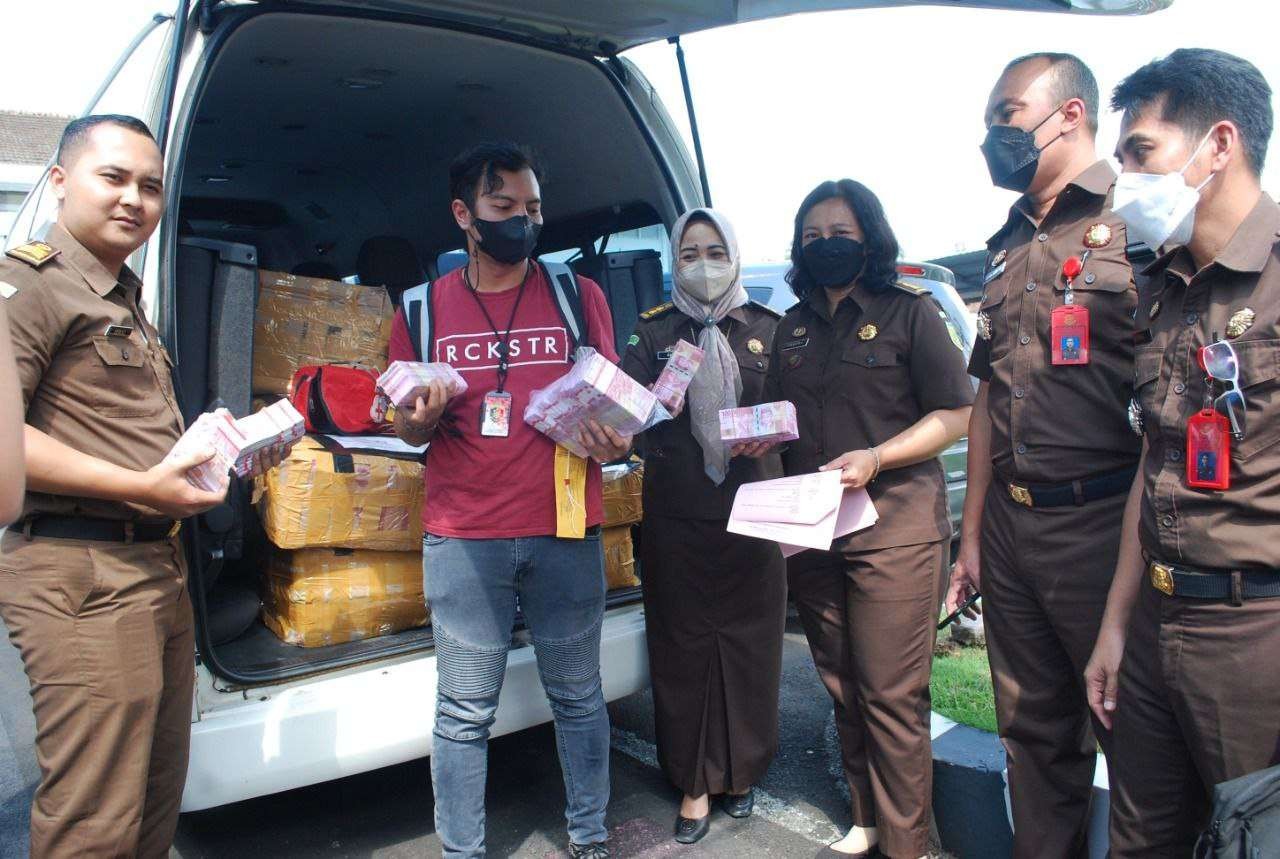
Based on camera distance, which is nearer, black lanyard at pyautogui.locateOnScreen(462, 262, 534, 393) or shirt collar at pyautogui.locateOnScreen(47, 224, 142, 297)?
shirt collar at pyautogui.locateOnScreen(47, 224, 142, 297)

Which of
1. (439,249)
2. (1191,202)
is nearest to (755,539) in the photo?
(1191,202)

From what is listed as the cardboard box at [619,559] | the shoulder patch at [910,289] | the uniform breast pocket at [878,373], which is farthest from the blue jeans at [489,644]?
the shoulder patch at [910,289]

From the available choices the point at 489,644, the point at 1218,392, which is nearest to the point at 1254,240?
the point at 1218,392

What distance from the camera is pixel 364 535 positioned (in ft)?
9.05

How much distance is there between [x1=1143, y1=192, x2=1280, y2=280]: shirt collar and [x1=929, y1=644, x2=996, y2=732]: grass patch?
1865 mm

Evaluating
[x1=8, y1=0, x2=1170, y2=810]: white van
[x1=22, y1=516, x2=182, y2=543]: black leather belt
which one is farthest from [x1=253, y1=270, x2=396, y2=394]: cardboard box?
[x1=22, y1=516, x2=182, y2=543]: black leather belt

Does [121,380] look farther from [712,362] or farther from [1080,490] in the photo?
[1080,490]

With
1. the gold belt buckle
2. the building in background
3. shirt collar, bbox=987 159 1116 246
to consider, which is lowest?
the gold belt buckle

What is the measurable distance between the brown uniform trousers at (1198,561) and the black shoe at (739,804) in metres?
1.24

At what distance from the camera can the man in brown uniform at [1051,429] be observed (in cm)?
192

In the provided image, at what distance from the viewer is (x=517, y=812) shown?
284cm

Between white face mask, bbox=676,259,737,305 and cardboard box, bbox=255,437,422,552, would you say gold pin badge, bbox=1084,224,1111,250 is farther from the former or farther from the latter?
cardboard box, bbox=255,437,422,552

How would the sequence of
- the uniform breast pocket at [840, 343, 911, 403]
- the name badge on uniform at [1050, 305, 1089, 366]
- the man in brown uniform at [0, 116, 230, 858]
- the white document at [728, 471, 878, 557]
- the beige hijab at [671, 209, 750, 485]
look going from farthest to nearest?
the beige hijab at [671, 209, 750, 485]
the uniform breast pocket at [840, 343, 911, 403]
the white document at [728, 471, 878, 557]
the name badge on uniform at [1050, 305, 1089, 366]
the man in brown uniform at [0, 116, 230, 858]

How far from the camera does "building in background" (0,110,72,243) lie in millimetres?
12266
